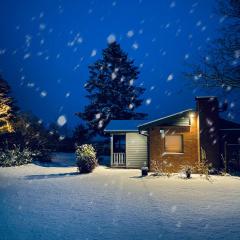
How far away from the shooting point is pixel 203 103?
929 inches

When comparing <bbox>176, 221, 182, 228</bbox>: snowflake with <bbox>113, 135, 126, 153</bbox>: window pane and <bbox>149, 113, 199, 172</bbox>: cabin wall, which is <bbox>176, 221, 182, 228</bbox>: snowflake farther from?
<bbox>113, 135, 126, 153</bbox>: window pane

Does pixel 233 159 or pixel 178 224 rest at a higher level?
pixel 233 159

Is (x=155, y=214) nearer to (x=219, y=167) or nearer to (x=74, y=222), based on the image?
(x=74, y=222)

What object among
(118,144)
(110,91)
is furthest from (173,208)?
(110,91)

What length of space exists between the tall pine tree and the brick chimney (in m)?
17.1

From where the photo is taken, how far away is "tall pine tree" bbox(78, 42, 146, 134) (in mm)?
39375

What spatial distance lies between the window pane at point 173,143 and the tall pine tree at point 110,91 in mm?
15532

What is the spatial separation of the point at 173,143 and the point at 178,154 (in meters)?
1.01

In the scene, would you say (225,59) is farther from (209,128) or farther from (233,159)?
(233,159)

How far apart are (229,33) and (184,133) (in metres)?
8.59

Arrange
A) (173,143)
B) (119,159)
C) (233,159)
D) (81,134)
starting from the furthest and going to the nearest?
(81,134), (119,159), (173,143), (233,159)

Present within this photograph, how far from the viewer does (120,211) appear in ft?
34.6

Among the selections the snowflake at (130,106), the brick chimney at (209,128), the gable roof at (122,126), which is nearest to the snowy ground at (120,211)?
the brick chimney at (209,128)

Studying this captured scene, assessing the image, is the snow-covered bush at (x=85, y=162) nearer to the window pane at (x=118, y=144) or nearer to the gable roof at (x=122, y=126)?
the gable roof at (x=122, y=126)
